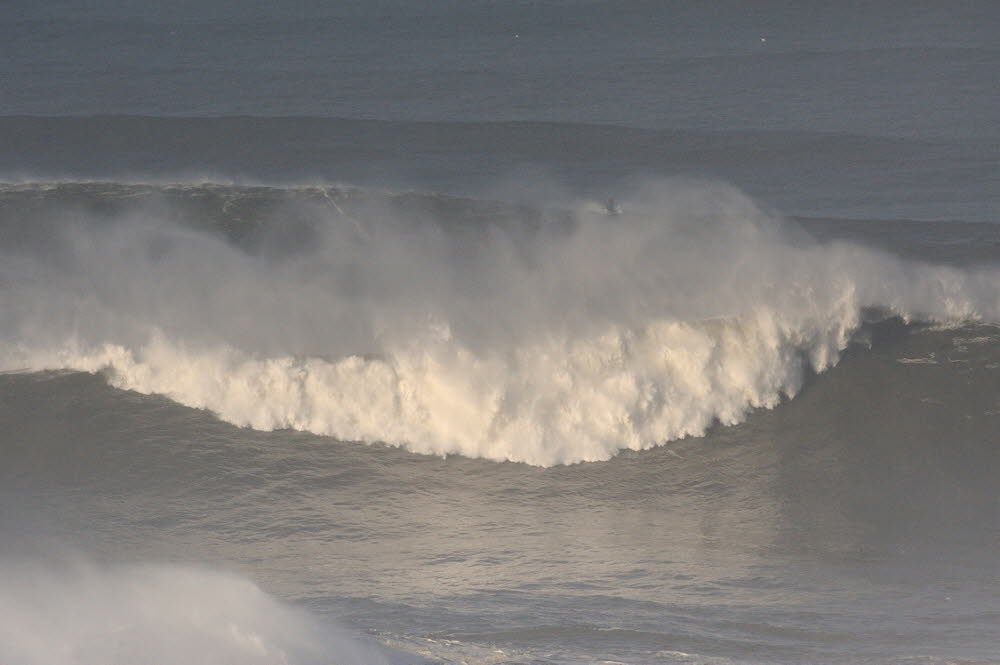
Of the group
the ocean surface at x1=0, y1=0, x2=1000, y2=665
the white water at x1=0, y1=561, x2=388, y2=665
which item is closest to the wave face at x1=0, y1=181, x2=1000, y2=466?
the ocean surface at x1=0, y1=0, x2=1000, y2=665

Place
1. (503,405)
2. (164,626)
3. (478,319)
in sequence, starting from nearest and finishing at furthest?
1. (164,626)
2. (503,405)
3. (478,319)

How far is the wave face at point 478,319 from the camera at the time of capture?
1054 centimetres

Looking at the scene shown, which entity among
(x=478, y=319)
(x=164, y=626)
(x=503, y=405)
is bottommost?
(x=164, y=626)

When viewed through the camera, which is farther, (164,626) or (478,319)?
(478,319)

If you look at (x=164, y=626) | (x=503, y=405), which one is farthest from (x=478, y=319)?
(x=164, y=626)

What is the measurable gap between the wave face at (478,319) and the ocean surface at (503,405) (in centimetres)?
4

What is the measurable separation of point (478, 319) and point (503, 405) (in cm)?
114

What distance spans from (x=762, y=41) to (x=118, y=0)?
15.8m

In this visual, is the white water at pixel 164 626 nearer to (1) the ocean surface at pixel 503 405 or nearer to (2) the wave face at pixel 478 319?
(1) the ocean surface at pixel 503 405

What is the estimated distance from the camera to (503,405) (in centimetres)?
1047

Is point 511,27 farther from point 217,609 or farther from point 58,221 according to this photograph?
point 217,609

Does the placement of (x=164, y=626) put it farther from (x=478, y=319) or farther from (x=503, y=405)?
(x=478, y=319)

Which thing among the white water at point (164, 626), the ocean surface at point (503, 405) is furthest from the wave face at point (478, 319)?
the white water at point (164, 626)

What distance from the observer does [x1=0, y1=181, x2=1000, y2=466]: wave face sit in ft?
34.6
